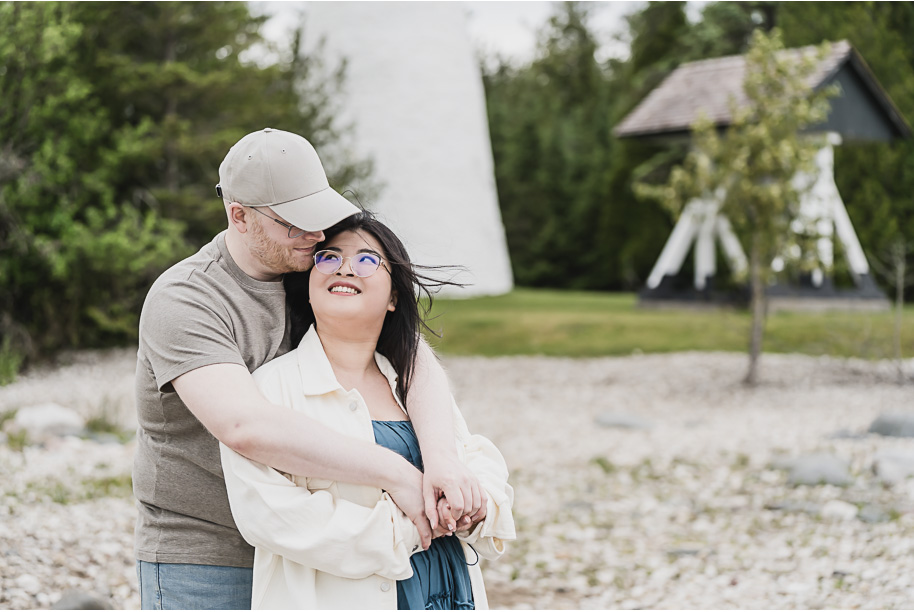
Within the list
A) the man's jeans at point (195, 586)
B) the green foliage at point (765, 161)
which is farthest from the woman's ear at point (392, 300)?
the green foliage at point (765, 161)

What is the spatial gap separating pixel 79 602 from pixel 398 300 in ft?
8.17

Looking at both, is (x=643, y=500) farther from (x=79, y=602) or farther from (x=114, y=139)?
(x=114, y=139)

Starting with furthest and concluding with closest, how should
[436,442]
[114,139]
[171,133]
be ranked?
1. [114,139]
2. [171,133]
3. [436,442]

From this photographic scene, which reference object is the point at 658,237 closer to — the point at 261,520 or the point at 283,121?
the point at 283,121

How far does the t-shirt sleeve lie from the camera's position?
189 centimetres

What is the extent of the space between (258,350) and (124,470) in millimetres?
4845

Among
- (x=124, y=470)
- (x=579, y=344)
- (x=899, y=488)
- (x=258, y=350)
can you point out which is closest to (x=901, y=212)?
(x=579, y=344)

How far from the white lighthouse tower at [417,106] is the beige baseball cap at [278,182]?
44.4ft

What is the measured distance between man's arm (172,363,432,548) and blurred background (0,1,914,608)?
666 mm

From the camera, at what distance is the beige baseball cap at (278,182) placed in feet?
6.63

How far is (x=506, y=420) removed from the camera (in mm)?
8914

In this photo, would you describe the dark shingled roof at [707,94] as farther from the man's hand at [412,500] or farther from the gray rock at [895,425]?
the man's hand at [412,500]

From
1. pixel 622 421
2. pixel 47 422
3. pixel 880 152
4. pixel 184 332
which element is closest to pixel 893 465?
pixel 622 421

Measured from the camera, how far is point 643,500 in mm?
6207
